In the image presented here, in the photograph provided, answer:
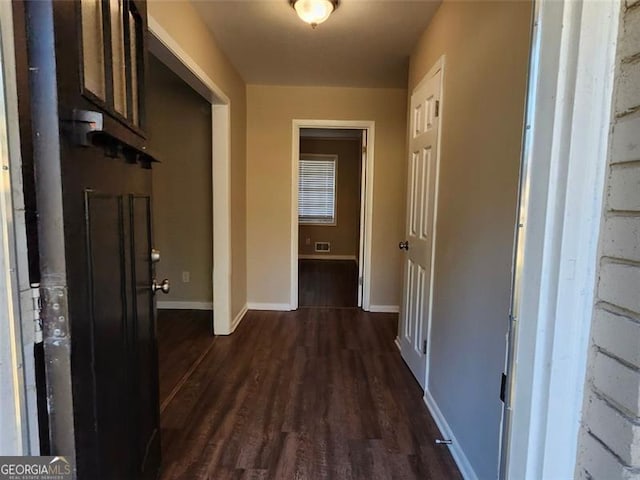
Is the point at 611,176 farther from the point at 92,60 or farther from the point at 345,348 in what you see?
the point at 345,348

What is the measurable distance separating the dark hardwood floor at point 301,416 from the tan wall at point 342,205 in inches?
181

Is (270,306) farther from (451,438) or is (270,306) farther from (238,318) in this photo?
(451,438)

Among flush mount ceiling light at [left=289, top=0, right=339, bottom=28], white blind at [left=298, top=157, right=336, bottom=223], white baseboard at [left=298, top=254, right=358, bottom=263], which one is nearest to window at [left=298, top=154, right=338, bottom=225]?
white blind at [left=298, top=157, right=336, bottom=223]

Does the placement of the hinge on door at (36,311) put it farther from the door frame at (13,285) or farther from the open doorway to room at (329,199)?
the open doorway to room at (329,199)

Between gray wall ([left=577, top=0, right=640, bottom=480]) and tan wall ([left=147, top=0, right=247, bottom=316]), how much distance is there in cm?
197

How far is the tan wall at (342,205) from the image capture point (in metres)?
7.63

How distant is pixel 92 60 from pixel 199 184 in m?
3.25

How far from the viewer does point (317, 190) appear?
7.82 metres

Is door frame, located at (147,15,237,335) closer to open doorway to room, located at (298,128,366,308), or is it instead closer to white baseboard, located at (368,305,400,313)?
white baseboard, located at (368,305,400,313)

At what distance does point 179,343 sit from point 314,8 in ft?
8.94

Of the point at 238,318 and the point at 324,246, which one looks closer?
the point at 238,318

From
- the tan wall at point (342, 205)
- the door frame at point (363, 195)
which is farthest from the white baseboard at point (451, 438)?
the tan wall at point (342, 205)

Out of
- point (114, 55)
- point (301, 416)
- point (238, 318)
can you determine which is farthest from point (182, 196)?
point (114, 55)

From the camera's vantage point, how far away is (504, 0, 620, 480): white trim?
23.6 inches
